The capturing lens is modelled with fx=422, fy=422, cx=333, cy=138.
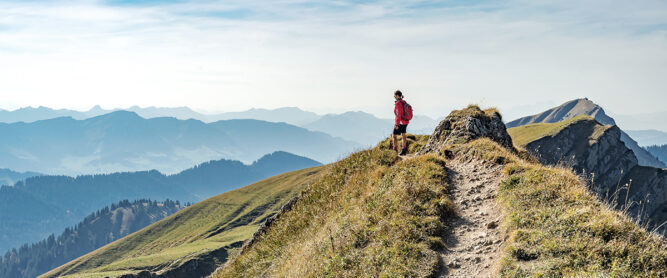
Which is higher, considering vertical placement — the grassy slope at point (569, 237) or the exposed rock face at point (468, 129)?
the exposed rock face at point (468, 129)

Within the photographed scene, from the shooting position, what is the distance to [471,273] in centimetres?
1147

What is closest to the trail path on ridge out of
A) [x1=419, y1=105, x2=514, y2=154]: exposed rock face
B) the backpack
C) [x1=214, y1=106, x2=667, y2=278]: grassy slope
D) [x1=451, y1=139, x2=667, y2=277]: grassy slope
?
[x1=214, y1=106, x2=667, y2=278]: grassy slope

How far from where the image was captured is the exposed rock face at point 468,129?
24.4 meters

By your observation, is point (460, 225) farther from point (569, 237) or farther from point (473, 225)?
point (569, 237)

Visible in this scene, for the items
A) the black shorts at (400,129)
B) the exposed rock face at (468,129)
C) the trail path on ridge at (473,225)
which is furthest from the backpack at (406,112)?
the trail path on ridge at (473,225)

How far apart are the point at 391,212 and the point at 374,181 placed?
5288 mm

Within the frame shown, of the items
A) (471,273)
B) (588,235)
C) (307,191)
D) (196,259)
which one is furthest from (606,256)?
(196,259)

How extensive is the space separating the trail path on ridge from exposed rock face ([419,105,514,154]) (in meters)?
4.85

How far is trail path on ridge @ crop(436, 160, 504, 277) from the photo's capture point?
11852 mm

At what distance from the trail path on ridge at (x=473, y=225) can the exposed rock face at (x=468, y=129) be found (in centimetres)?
485

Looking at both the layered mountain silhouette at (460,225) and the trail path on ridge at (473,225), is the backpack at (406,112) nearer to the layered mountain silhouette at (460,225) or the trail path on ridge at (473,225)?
the layered mountain silhouette at (460,225)

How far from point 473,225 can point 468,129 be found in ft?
36.7

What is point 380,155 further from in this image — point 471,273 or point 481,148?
point 471,273

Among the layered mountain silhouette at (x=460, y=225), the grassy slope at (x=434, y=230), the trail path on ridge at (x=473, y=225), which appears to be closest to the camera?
the grassy slope at (x=434, y=230)
